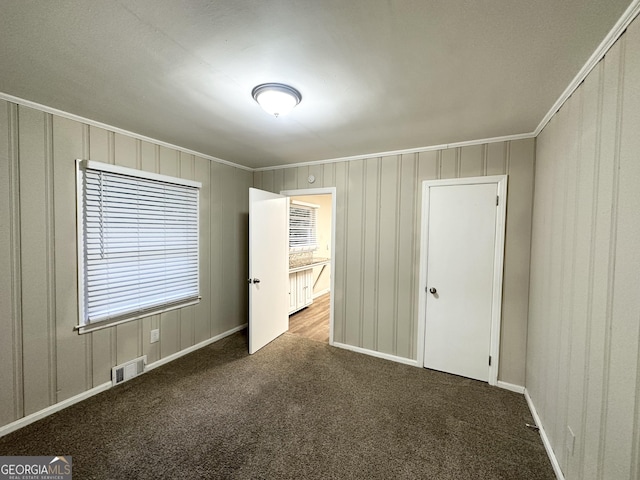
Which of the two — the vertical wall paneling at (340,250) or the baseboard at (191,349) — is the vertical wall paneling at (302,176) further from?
the baseboard at (191,349)

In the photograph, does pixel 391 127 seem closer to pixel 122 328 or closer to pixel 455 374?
pixel 455 374

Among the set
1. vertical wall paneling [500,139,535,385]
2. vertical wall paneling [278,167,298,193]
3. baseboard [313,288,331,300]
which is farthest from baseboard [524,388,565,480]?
baseboard [313,288,331,300]

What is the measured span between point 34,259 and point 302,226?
3.84 m

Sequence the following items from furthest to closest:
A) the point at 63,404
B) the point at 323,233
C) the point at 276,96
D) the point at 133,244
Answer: the point at 323,233 < the point at 133,244 < the point at 63,404 < the point at 276,96

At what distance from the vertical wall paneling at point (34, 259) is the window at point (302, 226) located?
10.6 feet

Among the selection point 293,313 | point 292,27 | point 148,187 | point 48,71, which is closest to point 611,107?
point 292,27

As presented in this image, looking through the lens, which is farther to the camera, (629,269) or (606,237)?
(606,237)

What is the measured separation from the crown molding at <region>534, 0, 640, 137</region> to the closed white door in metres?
0.94

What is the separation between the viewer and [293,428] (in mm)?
1943

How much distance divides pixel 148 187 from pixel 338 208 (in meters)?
2.07

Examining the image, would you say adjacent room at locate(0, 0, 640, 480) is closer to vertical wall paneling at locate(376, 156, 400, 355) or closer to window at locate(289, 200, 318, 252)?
vertical wall paneling at locate(376, 156, 400, 355)

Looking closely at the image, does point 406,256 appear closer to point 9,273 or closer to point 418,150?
point 418,150

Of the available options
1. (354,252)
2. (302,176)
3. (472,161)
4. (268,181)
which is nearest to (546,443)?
(354,252)

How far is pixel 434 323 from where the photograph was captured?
279 centimetres
